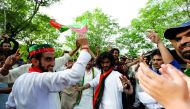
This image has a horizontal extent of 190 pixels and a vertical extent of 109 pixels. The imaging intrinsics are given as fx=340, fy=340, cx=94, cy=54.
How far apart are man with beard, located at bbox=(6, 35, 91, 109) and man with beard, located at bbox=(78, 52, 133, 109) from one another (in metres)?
1.97

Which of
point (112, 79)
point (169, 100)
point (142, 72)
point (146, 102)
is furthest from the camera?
point (112, 79)

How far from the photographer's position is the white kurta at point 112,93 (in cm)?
581

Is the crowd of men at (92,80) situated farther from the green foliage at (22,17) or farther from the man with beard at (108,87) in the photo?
the green foliage at (22,17)

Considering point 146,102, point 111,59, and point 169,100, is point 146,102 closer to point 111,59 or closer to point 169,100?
point 111,59

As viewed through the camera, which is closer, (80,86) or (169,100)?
(169,100)

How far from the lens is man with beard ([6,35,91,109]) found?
11.2ft

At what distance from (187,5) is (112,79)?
2328cm

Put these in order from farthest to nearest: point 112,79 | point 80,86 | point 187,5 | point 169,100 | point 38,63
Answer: point 187,5, point 80,86, point 112,79, point 38,63, point 169,100

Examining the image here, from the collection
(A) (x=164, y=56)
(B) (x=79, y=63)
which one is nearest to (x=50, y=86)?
(B) (x=79, y=63)

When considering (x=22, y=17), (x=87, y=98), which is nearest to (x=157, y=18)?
(x=22, y=17)

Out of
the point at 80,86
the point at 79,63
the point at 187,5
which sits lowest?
the point at 80,86

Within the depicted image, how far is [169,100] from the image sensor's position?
0.85m

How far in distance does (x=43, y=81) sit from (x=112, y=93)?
255cm

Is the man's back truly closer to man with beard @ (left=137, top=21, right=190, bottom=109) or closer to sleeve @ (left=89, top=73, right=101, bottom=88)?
man with beard @ (left=137, top=21, right=190, bottom=109)
